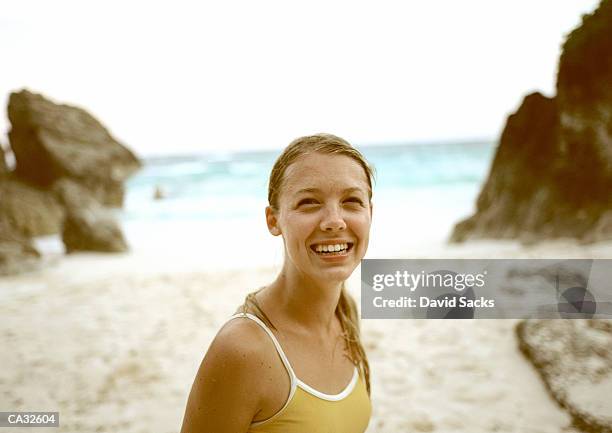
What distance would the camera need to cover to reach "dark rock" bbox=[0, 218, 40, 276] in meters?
3.48

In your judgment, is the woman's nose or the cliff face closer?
the woman's nose

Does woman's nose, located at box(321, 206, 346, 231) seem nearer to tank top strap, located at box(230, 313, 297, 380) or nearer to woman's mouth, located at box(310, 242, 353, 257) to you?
woman's mouth, located at box(310, 242, 353, 257)

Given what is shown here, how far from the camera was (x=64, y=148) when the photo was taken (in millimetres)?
6145

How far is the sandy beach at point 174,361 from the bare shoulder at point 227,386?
1.15 meters

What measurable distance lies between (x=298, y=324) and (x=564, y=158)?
9.26 ft

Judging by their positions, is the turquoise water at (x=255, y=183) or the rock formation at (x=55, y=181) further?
the turquoise water at (x=255, y=183)

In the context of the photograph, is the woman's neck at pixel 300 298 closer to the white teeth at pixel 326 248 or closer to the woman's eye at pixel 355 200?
the white teeth at pixel 326 248

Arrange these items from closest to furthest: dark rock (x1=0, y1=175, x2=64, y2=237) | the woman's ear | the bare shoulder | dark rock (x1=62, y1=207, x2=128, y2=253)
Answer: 1. the bare shoulder
2. the woman's ear
3. dark rock (x1=62, y1=207, x2=128, y2=253)
4. dark rock (x1=0, y1=175, x2=64, y2=237)

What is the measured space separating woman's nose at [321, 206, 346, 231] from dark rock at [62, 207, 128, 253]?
441 centimetres

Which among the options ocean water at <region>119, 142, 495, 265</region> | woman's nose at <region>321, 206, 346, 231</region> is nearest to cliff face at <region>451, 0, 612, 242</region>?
ocean water at <region>119, 142, 495, 265</region>

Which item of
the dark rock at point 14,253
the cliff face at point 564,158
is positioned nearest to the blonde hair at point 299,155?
the cliff face at point 564,158

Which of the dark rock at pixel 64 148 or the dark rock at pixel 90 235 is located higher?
the dark rock at pixel 64 148

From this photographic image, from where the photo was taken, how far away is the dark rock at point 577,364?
171 cm

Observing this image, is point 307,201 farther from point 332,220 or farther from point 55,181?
point 55,181
